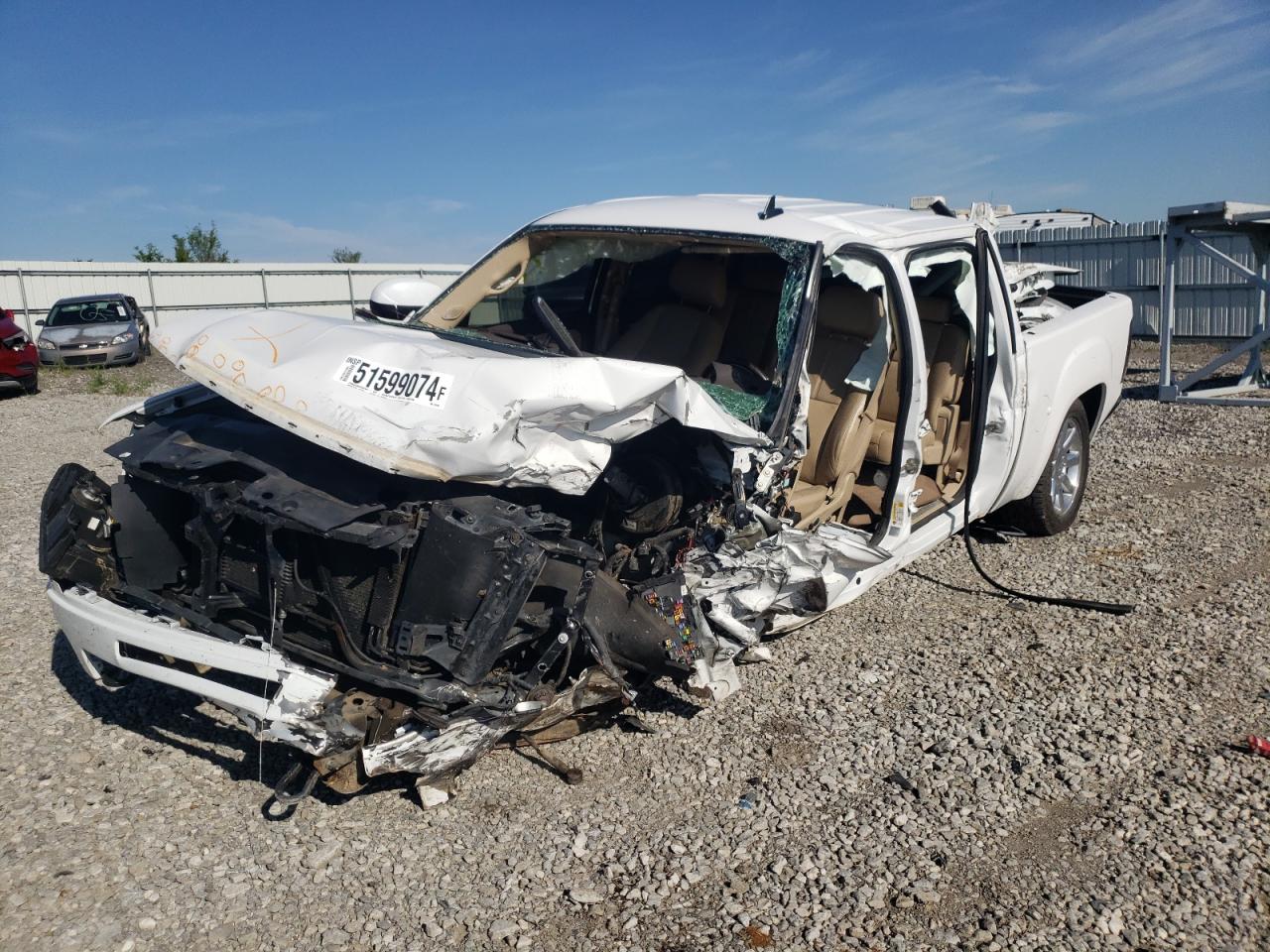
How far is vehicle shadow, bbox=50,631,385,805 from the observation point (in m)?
3.63

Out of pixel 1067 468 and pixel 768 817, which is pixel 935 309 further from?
pixel 768 817

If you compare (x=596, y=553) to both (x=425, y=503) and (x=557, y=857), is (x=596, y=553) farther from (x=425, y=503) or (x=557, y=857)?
(x=557, y=857)

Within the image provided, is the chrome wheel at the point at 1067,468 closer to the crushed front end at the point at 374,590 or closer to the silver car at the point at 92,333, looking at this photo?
the crushed front end at the point at 374,590

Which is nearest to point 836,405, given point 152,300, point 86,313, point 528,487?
point 528,487

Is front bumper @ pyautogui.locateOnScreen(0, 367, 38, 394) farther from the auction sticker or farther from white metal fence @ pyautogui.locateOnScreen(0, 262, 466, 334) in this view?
the auction sticker

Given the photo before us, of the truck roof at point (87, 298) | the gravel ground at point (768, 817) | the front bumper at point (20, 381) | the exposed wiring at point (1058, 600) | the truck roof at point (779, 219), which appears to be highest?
the truck roof at point (87, 298)

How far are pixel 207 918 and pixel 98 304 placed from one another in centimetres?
1927

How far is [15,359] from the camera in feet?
Result: 48.2

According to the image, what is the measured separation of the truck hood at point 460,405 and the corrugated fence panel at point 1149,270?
16.1 meters

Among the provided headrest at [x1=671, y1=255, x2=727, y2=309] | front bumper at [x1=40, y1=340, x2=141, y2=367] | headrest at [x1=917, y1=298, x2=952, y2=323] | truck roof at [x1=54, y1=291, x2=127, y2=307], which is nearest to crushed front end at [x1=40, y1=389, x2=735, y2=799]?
headrest at [x1=671, y1=255, x2=727, y2=309]

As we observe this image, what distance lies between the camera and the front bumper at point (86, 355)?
59.0 feet

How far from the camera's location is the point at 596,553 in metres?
3.24

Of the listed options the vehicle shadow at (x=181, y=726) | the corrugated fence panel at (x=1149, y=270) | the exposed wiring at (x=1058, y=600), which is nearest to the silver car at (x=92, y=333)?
the vehicle shadow at (x=181, y=726)

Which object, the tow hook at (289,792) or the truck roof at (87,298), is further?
the truck roof at (87,298)
